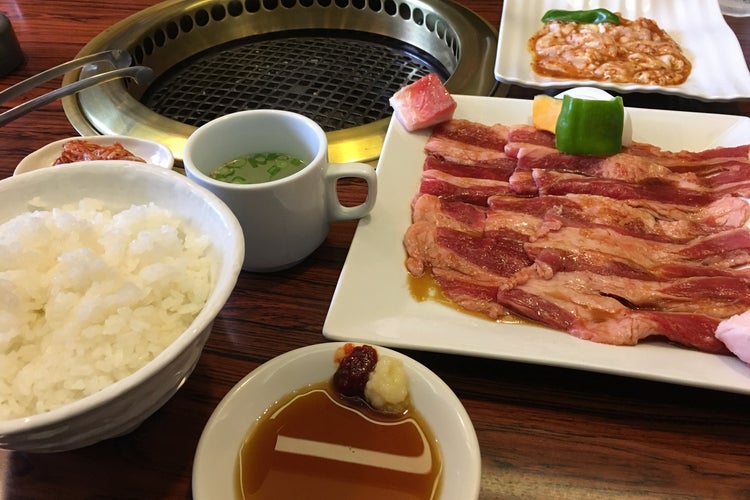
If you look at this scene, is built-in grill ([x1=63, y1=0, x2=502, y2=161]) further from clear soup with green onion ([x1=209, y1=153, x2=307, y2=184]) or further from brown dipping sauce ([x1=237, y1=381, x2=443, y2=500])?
brown dipping sauce ([x1=237, y1=381, x2=443, y2=500])

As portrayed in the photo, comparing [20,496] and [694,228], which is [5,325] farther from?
[694,228]

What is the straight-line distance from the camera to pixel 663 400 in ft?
4.51

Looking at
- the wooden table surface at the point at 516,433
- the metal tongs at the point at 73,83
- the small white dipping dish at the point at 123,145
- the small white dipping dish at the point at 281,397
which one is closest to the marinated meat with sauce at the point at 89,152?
the small white dipping dish at the point at 123,145

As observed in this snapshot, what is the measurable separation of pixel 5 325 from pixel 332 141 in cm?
125

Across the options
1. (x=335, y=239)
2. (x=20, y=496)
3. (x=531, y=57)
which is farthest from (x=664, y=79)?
(x=20, y=496)

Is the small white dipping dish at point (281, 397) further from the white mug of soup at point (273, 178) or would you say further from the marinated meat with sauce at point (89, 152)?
the marinated meat with sauce at point (89, 152)

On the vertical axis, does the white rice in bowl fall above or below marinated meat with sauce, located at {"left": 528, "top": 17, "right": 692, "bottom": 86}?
above

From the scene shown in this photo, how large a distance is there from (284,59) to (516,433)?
232 cm

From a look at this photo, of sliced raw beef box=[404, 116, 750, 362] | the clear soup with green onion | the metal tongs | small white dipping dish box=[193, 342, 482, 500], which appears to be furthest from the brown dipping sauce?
the metal tongs

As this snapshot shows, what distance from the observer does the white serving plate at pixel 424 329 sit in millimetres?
1322

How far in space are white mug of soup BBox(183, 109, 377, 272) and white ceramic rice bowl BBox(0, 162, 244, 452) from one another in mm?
169

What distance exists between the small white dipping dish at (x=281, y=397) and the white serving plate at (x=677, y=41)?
1.55 metres

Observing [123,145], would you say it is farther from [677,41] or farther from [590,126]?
[677,41]

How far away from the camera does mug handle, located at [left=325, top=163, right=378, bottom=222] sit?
1616mm
